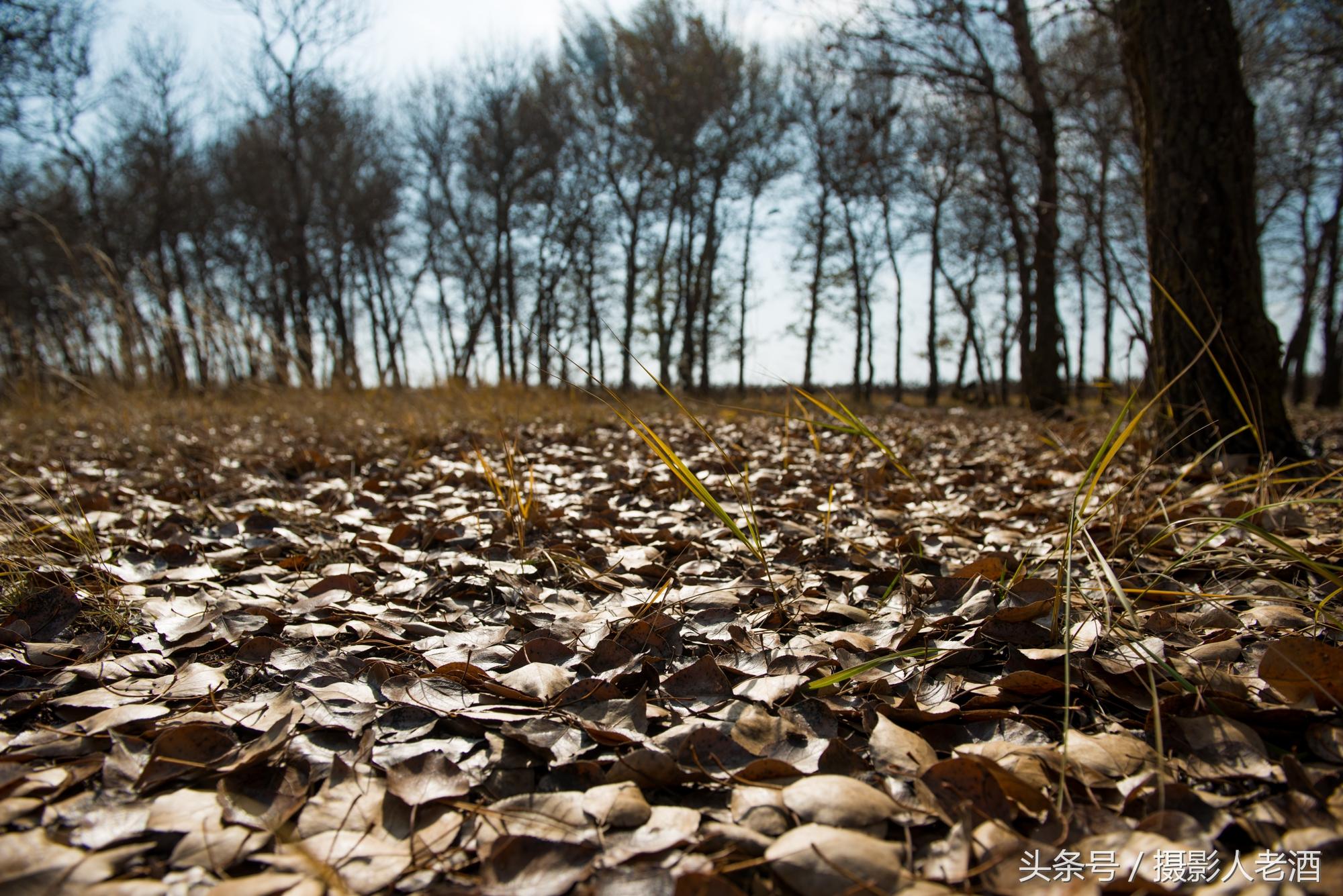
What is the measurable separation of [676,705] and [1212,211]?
2.82m

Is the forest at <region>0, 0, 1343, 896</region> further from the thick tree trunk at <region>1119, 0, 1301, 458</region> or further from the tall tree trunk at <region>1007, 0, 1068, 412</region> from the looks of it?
the tall tree trunk at <region>1007, 0, 1068, 412</region>

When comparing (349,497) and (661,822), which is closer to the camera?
(661,822)

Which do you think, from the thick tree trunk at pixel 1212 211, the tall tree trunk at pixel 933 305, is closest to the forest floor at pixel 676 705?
the thick tree trunk at pixel 1212 211

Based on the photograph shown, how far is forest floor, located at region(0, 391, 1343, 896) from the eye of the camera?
68 centimetres

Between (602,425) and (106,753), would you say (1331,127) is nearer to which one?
(602,425)

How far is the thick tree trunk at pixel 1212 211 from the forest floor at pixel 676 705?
654 mm

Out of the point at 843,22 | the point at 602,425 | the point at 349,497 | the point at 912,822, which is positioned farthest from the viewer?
the point at 843,22

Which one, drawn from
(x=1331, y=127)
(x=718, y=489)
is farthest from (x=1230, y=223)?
(x=1331, y=127)

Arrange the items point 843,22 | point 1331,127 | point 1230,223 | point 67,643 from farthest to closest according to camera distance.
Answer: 1. point 1331,127
2. point 843,22
3. point 1230,223
4. point 67,643

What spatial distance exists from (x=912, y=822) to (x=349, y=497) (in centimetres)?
207

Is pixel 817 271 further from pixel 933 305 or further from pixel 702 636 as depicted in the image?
pixel 702 636

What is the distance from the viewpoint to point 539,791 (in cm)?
81

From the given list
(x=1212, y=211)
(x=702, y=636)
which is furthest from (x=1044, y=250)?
(x=702, y=636)

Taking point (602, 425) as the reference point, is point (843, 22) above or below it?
above
